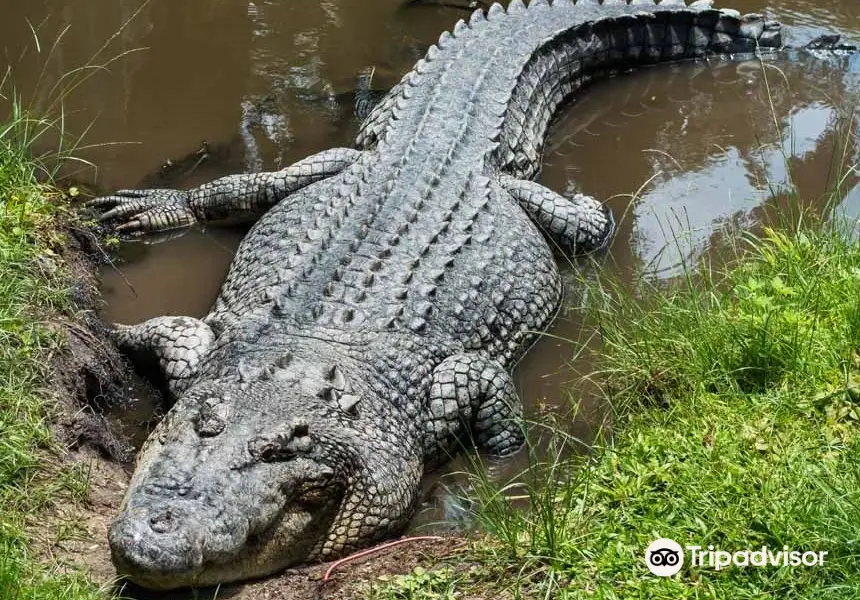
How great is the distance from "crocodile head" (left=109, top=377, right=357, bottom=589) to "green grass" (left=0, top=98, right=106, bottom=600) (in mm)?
301

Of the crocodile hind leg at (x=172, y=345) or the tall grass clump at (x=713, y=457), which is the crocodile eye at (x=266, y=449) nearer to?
the tall grass clump at (x=713, y=457)

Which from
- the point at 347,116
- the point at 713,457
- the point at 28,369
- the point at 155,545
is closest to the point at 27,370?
the point at 28,369

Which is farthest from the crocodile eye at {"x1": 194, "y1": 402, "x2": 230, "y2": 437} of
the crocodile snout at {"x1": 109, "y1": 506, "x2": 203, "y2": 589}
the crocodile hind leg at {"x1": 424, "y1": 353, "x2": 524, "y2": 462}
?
the crocodile hind leg at {"x1": 424, "y1": 353, "x2": 524, "y2": 462}

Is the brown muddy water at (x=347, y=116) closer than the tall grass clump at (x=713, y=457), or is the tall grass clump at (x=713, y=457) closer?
the tall grass clump at (x=713, y=457)

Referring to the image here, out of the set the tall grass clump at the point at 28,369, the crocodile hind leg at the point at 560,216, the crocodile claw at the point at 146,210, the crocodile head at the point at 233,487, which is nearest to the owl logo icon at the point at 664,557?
the crocodile head at the point at 233,487

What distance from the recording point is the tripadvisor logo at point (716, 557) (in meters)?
3.01

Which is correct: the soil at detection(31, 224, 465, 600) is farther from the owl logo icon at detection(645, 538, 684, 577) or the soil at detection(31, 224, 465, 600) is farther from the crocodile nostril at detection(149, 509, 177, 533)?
the owl logo icon at detection(645, 538, 684, 577)

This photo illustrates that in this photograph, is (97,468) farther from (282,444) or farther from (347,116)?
(347,116)

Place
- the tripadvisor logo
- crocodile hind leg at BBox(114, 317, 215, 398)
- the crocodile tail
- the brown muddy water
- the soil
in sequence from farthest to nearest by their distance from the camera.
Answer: the crocodile tail
the brown muddy water
crocodile hind leg at BBox(114, 317, 215, 398)
the soil
the tripadvisor logo

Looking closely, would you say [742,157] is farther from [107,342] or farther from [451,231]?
[107,342]

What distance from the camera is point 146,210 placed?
5.97m

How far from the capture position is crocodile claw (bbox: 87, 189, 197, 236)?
5.88m

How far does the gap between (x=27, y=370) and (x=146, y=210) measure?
7.01ft

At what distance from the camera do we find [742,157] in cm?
689
